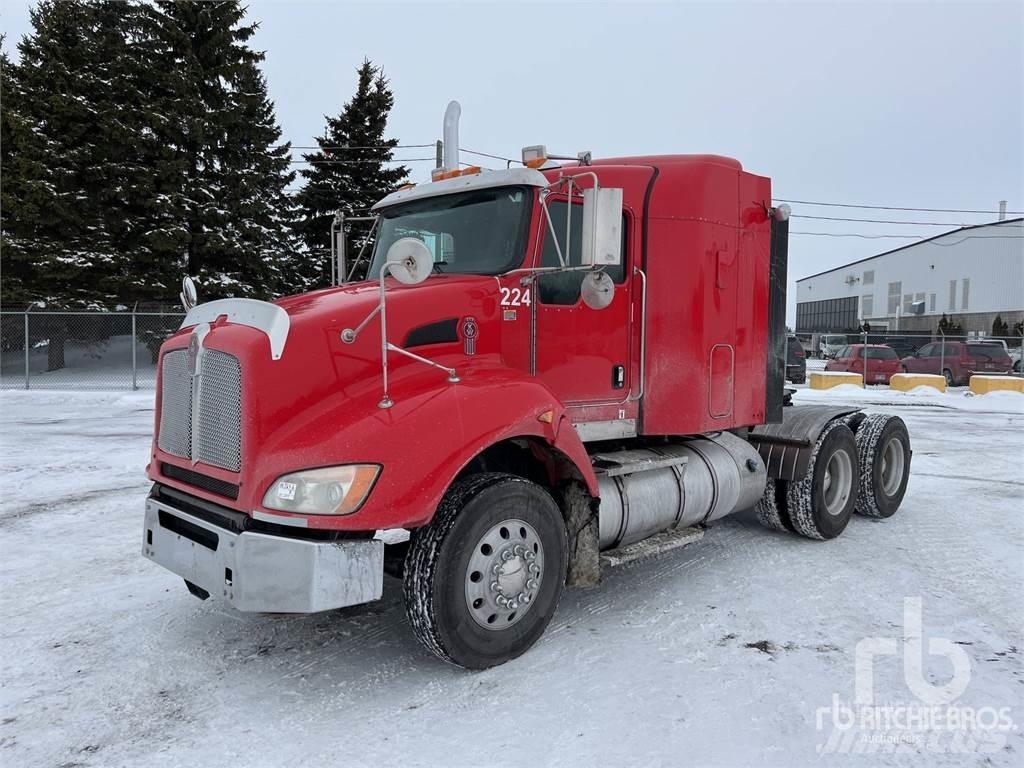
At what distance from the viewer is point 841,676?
11.8 ft

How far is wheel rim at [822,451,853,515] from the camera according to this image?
6.39 m

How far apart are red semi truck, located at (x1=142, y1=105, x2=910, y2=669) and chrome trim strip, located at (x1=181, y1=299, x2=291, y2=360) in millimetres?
11

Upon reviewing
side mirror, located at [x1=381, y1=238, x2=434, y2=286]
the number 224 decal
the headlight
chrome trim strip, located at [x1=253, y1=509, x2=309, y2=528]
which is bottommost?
chrome trim strip, located at [x1=253, y1=509, x2=309, y2=528]

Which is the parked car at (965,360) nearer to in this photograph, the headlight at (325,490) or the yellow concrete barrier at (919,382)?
the yellow concrete barrier at (919,382)

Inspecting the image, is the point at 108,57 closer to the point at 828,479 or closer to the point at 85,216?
the point at 85,216

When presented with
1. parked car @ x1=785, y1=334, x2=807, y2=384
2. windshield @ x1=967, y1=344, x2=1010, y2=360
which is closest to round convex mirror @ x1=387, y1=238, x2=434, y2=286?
parked car @ x1=785, y1=334, x2=807, y2=384

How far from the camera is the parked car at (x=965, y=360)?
83.2ft

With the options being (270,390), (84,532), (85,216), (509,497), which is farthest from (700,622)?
(85,216)

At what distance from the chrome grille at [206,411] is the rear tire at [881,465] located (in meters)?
5.78

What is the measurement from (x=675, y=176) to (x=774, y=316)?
64.8 inches

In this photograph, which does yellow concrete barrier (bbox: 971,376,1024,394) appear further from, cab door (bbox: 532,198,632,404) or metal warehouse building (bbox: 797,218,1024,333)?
metal warehouse building (bbox: 797,218,1024,333)

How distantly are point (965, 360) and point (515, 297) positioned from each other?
2684 cm

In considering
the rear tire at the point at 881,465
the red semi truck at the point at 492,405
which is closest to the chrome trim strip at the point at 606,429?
the red semi truck at the point at 492,405

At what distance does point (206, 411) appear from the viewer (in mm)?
3596
